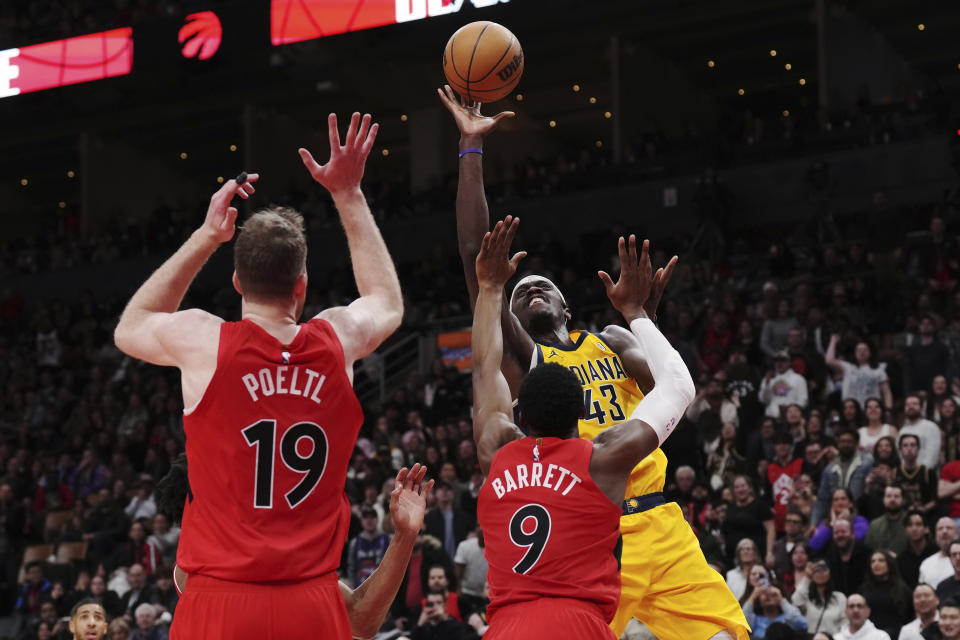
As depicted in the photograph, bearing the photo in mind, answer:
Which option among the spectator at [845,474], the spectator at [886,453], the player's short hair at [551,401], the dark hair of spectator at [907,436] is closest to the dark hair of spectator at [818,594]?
the spectator at [845,474]

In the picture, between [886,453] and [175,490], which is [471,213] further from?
[886,453]

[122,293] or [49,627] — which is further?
[122,293]

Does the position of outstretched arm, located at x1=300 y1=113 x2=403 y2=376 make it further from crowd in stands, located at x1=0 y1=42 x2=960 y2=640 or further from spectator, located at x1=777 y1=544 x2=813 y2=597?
spectator, located at x1=777 y1=544 x2=813 y2=597

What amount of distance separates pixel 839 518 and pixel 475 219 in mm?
6187

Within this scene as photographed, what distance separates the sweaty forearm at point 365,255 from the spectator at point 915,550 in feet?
25.5

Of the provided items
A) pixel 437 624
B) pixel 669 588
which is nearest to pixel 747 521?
pixel 437 624

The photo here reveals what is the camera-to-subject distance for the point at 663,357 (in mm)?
5016

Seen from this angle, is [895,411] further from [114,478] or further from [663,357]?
[114,478]

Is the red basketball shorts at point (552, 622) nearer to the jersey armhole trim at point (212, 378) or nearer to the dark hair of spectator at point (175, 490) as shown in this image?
the dark hair of spectator at point (175, 490)

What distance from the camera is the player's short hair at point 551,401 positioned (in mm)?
4477

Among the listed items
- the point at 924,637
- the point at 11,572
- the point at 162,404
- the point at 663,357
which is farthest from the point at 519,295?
the point at 162,404

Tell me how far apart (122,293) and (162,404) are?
7.13 metres

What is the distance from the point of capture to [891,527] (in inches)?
426

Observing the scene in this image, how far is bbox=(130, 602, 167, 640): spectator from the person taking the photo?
1252 centimetres
